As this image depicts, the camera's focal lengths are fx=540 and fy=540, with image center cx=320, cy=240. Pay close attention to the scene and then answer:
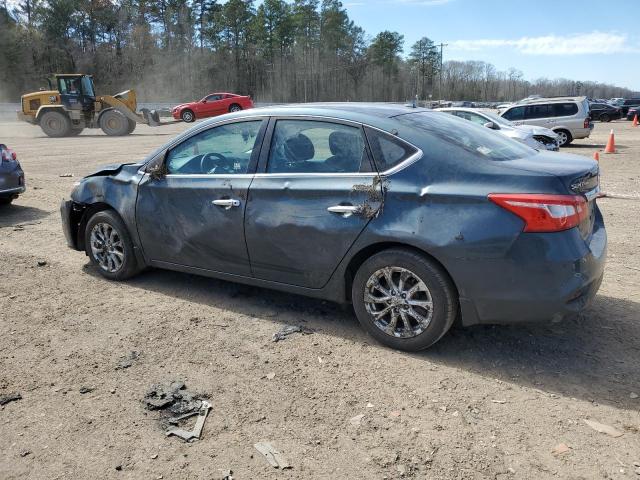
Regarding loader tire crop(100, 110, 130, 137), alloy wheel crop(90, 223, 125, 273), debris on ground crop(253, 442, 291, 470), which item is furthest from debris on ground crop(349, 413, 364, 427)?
loader tire crop(100, 110, 130, 137)

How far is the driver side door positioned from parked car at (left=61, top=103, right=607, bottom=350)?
0.5 inches

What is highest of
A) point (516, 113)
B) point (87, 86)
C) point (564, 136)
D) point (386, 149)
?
point (87, 86)

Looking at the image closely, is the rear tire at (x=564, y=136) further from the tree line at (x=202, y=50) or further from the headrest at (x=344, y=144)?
the tree line at (x=202, y=50)

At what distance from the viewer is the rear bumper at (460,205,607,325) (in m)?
3.18

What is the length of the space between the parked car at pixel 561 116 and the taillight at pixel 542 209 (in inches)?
682

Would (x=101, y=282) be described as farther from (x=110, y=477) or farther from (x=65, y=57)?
(x=65, y=57)

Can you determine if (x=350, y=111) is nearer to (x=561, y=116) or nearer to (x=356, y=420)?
(x=356, y=420)

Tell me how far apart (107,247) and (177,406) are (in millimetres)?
2545

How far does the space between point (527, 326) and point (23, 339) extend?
12.4 ft

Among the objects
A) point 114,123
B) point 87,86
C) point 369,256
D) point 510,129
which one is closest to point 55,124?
point 87,86

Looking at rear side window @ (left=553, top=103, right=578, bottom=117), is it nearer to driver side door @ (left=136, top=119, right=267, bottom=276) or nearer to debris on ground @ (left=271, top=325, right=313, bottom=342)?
driver side door @ (left=136, top=119, right=267, bottom=276)

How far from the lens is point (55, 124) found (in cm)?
2569

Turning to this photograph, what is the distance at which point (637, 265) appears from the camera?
17.8ft

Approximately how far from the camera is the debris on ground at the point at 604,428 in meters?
2.78
